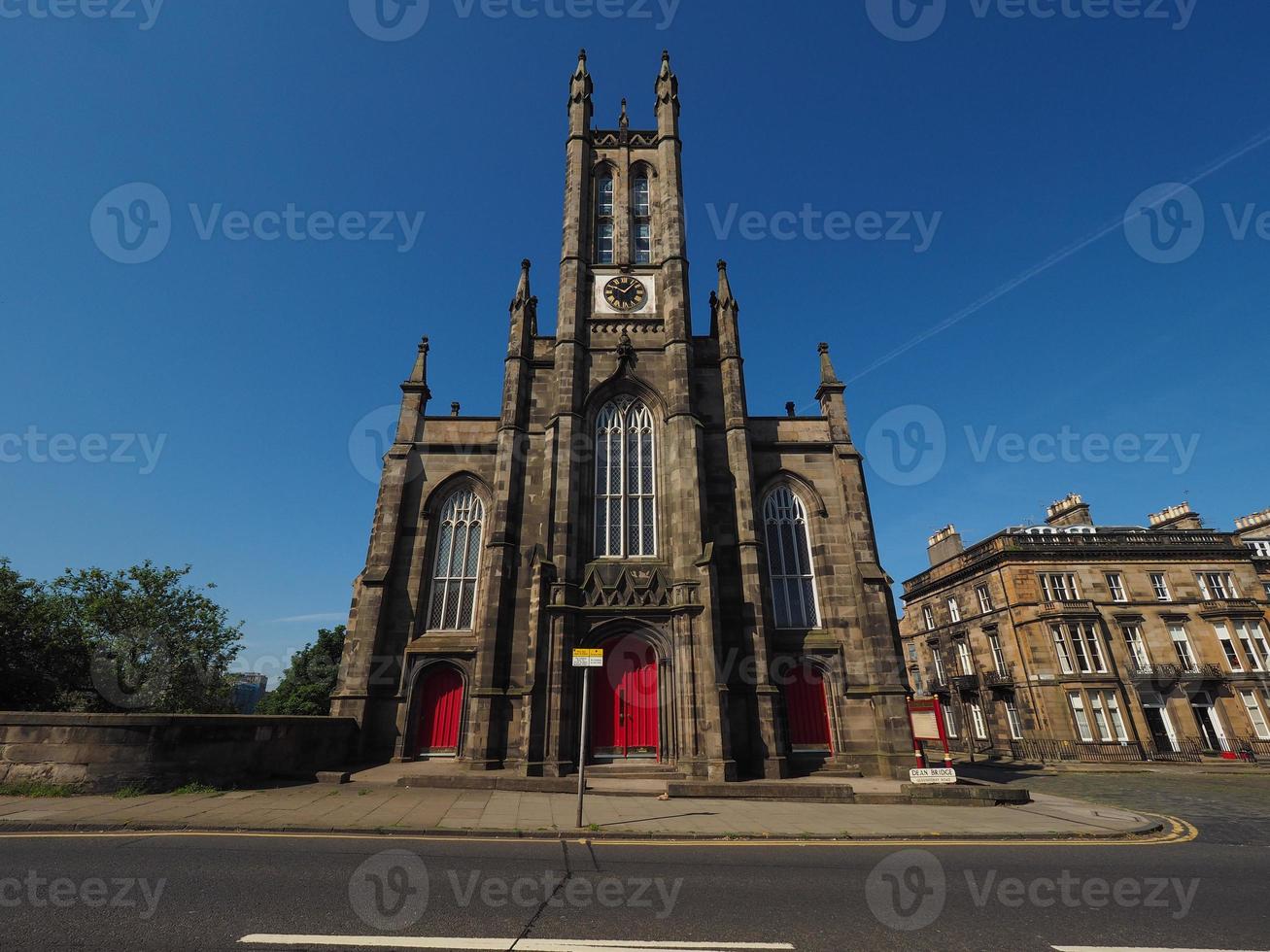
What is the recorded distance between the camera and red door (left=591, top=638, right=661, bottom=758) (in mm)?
16547

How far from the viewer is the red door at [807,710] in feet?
57.9

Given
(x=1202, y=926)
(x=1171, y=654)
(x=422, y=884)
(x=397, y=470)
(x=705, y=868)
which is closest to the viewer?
(x=1202, y=926)

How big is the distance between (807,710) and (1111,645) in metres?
26.5

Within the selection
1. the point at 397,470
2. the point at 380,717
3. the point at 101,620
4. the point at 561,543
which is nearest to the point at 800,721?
the point at 561,543

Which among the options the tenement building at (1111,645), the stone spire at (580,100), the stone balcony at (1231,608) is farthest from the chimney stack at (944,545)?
the stone spire at (580,100)

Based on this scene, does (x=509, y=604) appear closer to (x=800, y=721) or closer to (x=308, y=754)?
(x=308, y=754)

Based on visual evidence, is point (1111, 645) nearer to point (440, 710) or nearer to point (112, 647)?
point (440, 710)

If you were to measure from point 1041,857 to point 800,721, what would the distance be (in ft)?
33.9

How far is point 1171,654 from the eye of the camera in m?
32.0

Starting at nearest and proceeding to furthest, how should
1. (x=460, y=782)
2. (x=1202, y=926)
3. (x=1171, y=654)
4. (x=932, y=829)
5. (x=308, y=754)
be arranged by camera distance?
1. (x=1202, y=926)
2. (x=932, y=829)
3. (x=460, y=782)
4. (x=308, y=754)
5. (x=1171, y=654)

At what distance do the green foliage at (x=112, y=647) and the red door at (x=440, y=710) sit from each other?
11.8 m

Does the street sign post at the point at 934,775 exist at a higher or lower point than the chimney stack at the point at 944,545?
lower

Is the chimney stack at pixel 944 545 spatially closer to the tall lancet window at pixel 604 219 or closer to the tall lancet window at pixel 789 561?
the tall lancet window at pixel 789 561

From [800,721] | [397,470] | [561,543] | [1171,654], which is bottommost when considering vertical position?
[800,721]
